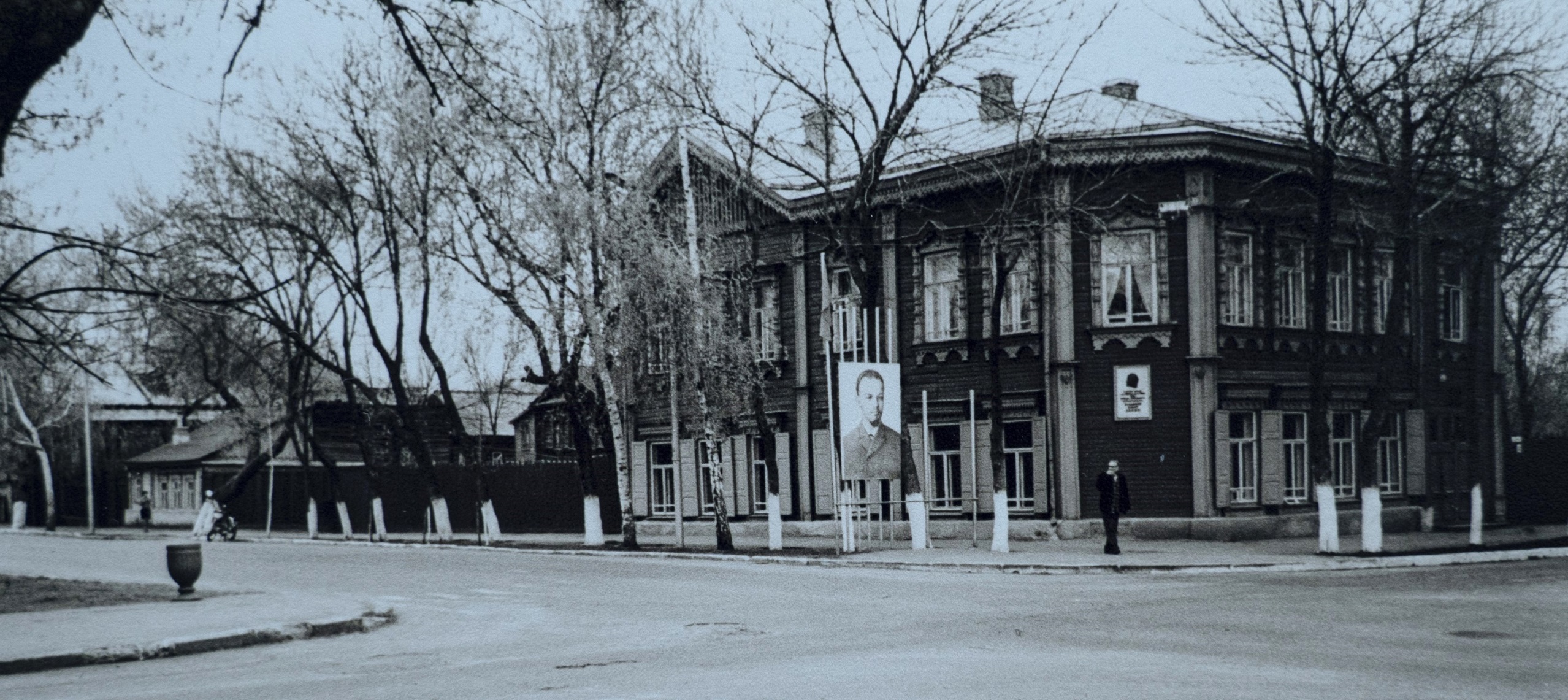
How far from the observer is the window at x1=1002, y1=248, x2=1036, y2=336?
99.6 feet

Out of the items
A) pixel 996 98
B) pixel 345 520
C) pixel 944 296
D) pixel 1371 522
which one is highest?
pixel 996 98

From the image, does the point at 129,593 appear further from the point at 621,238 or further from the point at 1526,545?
the point at 1526,545

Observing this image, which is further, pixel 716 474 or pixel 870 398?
pixel 716 474

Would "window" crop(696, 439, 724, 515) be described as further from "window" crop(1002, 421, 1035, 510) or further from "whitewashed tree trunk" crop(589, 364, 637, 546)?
"window" crop(1002, 421, 1035, 510)

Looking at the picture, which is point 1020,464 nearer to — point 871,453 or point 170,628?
point 871,453

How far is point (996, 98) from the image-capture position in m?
32.9

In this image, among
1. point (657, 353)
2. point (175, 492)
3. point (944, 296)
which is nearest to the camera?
point (657, 353)

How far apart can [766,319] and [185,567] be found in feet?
60.3

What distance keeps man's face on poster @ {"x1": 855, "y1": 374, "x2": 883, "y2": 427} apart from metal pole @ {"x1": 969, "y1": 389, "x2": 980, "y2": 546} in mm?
2884

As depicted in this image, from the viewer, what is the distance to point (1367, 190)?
98.4ft

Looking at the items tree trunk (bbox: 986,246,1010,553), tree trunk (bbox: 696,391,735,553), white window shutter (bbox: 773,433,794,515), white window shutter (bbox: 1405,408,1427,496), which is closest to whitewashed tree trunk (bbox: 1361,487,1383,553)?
tree trunk (bbox: 986,246,1010,553)

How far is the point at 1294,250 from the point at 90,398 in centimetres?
5532

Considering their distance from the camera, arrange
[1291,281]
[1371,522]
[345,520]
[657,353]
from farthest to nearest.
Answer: [345,520], [1291,281], [657,353], [1371,522]

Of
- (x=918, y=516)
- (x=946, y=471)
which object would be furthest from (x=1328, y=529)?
(x=946, y=471)
